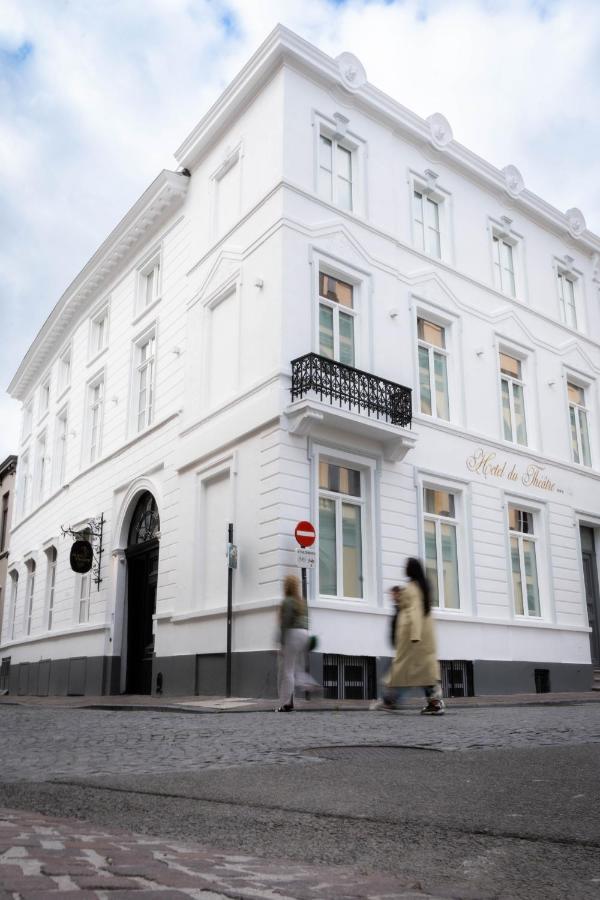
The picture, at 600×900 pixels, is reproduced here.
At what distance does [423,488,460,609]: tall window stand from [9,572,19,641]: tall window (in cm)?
1821

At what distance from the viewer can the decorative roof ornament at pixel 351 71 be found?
18.4m

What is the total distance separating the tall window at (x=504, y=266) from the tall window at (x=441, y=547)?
6.65 metres

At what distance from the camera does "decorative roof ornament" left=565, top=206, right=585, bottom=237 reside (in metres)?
24.3

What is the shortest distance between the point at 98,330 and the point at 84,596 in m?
8.30

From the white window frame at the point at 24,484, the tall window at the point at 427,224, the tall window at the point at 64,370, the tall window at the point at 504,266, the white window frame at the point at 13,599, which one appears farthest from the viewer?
the white window frame at the point at 24,484

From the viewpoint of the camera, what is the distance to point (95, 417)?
1004 inches

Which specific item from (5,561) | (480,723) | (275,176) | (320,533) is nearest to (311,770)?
(480,723)

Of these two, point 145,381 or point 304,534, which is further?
point 145,381

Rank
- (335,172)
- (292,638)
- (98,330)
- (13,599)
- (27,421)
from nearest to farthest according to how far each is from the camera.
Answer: (292,638), (335,172), (98,330), (13,599), (27,421)

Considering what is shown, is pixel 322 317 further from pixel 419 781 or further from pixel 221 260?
pixel 419 781

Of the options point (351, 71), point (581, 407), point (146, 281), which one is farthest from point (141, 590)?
point (351, 71)

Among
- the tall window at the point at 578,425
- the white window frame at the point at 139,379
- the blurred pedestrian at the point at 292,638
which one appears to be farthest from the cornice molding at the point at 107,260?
the blurred pedestrian at the point at 292,638

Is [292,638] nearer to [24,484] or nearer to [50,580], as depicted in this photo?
[50,580]

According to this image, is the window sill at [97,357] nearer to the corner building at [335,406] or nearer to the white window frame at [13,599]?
the corner building at [335,406]
